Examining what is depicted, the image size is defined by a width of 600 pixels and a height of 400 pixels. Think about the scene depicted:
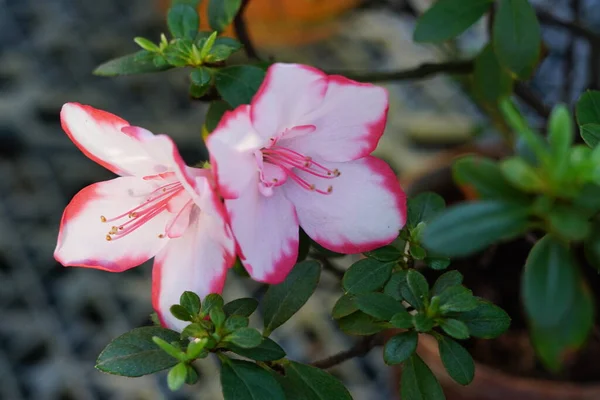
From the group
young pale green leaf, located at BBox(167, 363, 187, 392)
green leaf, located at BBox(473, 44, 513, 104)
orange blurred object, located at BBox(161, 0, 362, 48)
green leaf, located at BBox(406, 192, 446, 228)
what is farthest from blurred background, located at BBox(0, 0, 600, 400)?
young pale green leaf, located at BBox(167, 363, 187, 392)

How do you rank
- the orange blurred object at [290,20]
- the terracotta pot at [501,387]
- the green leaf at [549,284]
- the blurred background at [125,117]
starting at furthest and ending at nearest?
the orange blurred object at [290,20]
the blurred background at [125,117]
the terracotta pot at [501,387]
the green leaf at [549,284]

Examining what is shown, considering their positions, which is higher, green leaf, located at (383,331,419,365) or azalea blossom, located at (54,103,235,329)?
azalea blossom, located at (54,103,235,329)

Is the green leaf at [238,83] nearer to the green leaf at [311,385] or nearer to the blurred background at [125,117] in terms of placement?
the green leaf at [311,385]

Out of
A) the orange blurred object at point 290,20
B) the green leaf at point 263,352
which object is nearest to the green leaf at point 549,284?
the green leaf at point 263,352

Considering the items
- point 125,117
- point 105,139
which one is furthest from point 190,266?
point 125,117

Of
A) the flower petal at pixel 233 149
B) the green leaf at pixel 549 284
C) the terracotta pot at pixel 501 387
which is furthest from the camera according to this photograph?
the terracotta pot at pixel 501 387

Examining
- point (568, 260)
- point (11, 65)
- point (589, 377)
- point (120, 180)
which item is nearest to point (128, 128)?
point (120, 180)

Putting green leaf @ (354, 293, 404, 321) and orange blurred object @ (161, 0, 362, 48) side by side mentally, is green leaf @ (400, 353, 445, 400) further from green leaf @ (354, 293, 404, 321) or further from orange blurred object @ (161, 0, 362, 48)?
orange blurred object @ (161, 0, 362, 48)
